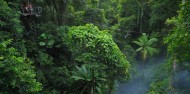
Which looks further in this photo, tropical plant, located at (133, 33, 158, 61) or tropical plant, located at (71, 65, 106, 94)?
tropical plant, located at (133, 33, 158, 61)

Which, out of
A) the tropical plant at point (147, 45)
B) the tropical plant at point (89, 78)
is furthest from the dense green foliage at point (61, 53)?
the tropical plant at point (147, 45)

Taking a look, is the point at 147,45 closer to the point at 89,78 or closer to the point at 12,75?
the point at 89,78

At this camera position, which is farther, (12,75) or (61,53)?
(61,53)

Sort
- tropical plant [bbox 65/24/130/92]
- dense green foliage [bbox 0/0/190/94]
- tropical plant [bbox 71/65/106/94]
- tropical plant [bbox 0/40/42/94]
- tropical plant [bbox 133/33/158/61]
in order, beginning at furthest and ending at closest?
tropical plant [bbox 133/33/158/61] → tropical plant [bbox 71/65/106/94] → tropical plant [bbox 65/24/130/92] → dense green foliage [bbox 0/0/190/94] → tropical plant [bbox 0/40/42/94]

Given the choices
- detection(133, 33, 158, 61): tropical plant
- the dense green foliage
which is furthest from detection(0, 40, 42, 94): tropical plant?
detection(133, 33, 158, 61): tropical plant

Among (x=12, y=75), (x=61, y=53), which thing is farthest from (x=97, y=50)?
(x=12, y=75)

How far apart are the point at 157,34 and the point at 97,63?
1176 cm

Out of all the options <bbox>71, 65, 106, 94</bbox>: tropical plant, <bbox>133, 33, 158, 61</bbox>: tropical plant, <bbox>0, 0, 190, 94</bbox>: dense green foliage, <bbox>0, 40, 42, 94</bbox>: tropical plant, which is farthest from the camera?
<bbox>133, 33, 158, 61</bbox>: tropical plant

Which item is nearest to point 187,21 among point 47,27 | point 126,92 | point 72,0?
point 47,27

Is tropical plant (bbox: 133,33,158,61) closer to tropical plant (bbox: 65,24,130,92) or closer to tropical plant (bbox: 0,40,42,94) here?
tropical plant (bbox: 65,24,130,92)

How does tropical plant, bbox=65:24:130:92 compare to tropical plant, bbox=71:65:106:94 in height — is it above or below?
above

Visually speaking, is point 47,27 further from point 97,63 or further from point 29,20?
point 97,63

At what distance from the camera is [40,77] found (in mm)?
17438

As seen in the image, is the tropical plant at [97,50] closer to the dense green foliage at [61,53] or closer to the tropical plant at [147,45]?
the dense green foliage at [61,53]
